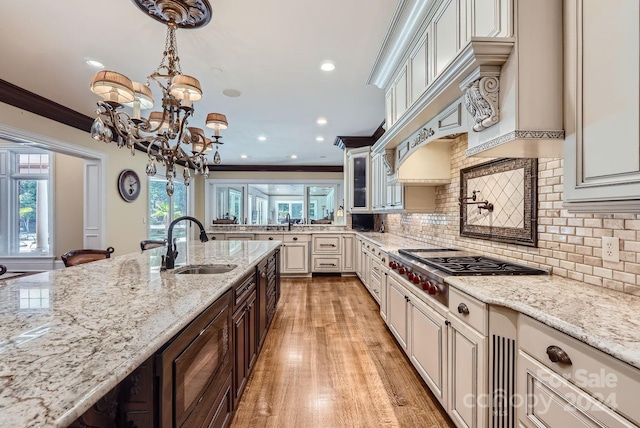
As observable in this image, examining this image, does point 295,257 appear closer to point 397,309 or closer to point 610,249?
point 397,309

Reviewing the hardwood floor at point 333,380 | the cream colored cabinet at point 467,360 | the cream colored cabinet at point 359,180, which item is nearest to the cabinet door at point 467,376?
the cream colored cabinet at point 467,360

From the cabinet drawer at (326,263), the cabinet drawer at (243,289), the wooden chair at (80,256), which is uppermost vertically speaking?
the wooden chair at (80,256)

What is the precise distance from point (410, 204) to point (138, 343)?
9.90ft

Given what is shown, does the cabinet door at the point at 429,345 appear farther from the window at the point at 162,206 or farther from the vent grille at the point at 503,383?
the window at the point at 162,206

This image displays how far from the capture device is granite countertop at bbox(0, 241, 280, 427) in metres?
0.57

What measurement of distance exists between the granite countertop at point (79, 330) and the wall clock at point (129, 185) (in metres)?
3.66

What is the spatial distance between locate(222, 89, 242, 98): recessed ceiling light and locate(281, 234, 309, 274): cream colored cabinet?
10.1ft

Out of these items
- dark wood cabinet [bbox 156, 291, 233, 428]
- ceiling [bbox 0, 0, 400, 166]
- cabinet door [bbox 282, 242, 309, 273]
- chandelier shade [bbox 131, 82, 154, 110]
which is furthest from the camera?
cabinet door [bbox 282, 242, 309, 273]

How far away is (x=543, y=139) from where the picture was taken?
1.26 metres

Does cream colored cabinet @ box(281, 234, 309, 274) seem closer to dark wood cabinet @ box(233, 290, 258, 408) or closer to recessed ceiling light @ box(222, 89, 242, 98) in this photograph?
recessed ceiling light @ box(222, 89, 242, 98)

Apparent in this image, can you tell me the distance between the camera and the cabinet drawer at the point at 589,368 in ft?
2.56

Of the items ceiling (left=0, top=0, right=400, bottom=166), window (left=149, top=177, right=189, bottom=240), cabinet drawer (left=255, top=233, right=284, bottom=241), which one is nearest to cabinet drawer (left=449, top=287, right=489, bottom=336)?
ceiling (left=0, top=0, right=400, bottom=166)

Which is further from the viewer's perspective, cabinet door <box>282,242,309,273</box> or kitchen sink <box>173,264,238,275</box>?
cabinet door <box>282,242,309,273</box>

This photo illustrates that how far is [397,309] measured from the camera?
2568 millimetres
